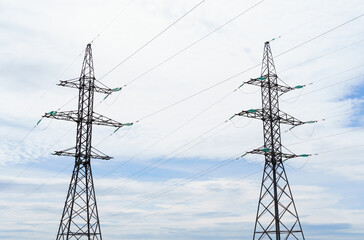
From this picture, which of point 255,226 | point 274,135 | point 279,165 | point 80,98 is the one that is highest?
point 80,98

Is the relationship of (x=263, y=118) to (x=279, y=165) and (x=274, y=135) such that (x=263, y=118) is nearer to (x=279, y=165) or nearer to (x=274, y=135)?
(x=274, y=135)

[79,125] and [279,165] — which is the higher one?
[79,125]

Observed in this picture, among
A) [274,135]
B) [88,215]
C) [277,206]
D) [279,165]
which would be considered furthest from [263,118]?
[88,215]

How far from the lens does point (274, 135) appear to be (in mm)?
43000

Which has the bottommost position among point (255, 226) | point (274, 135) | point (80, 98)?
point (255, 226)

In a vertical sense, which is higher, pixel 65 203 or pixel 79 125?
pixel 79 125

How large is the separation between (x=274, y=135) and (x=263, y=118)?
195 cm

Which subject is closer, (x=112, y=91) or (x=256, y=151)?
(x=256, y=151)

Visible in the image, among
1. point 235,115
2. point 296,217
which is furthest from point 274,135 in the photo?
point 296,217

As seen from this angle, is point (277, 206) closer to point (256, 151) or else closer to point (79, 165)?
point (256, 151)

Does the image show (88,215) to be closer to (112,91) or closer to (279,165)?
(112,91)

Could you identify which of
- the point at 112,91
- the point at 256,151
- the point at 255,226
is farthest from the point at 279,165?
the point at 112,91

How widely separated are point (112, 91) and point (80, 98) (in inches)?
135

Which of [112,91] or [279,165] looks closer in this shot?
[279,165]
